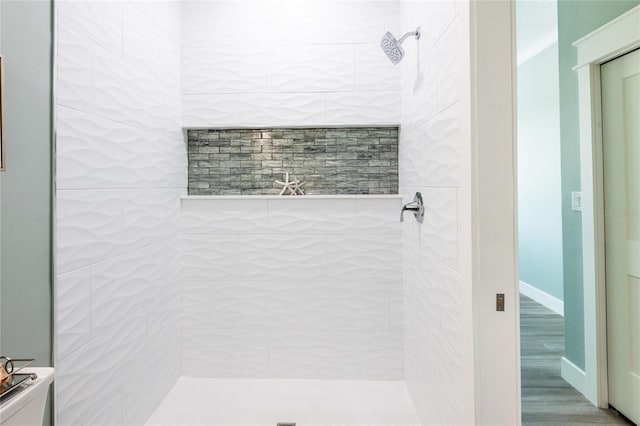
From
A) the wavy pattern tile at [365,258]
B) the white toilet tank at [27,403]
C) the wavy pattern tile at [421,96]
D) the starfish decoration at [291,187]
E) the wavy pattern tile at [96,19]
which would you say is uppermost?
the wavy pattern tile at [96,19]

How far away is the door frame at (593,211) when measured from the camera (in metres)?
2.11

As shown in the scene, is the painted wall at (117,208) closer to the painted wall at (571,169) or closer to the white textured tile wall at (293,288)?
the white textured tile wall at (293,288)

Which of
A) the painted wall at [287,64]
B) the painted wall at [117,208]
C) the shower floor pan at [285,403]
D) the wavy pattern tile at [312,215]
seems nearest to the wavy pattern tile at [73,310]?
the painted wall at [117,208]

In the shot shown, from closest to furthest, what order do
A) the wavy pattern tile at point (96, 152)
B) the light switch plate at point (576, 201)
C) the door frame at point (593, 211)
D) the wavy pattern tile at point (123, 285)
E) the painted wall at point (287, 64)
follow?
the wavy pattern tile at point (96, 152) < the wavy pattern tile at point (123, 285) < the door frame at point (593, 211) < the light switch plate at point (576, 201) < the painted wall at point (287, 64)

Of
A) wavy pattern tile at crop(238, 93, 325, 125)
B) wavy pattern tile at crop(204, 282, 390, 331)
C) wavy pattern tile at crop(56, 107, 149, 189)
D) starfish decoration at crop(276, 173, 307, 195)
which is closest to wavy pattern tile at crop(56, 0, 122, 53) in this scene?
wavy pattern tile at crop(56, 107, 149, 189)

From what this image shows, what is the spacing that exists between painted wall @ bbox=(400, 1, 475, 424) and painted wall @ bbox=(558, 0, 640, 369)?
96 cm

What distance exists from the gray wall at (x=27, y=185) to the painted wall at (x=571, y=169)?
8.28ft

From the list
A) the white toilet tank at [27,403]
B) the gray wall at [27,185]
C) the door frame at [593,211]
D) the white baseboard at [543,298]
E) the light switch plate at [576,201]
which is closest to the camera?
the white toilet tank at [27,403]

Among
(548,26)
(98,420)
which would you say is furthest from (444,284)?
(548,26)

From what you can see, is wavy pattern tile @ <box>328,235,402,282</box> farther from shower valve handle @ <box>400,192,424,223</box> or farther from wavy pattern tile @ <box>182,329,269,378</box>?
wavy pattern tile @ <box>182,329,269,378</box>

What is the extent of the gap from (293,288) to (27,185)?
60.8 inches

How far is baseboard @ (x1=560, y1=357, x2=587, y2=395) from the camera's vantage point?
2279 mm

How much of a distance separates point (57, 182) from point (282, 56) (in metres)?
1.53

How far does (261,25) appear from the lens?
2.44 meters
